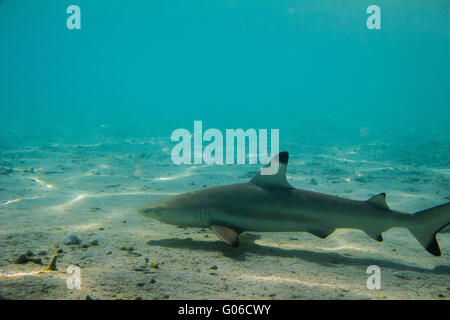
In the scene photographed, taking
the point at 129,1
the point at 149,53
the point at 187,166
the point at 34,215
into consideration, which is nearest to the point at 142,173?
the point at 187,166

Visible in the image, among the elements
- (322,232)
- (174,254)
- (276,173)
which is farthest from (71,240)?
(322,232)

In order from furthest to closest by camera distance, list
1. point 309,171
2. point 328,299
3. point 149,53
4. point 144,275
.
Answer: point 149,53, point 309,171, point 144,275, point 328,299

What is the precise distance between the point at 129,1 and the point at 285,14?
69.0 m

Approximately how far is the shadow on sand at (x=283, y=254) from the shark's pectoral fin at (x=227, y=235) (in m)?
0.27

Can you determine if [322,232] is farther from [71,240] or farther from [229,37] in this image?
[229,37]

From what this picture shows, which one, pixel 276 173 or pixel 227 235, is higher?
pixel 276 173

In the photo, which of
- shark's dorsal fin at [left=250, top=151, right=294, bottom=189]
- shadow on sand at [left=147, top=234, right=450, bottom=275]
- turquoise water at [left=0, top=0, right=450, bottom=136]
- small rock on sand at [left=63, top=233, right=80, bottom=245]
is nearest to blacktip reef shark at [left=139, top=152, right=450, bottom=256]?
shark's dorsal fin at [left=250, top=151, right=294, bottom=189]

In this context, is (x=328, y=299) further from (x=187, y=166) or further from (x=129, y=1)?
(x=129, y=1)

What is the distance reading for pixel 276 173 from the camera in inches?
163

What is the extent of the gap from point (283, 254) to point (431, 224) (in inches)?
84.4

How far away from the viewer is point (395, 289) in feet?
9.20

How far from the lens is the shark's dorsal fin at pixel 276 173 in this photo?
4109 millimetres

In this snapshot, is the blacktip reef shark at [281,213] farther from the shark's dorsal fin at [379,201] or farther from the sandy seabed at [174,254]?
the sandy seabed at [174,254]

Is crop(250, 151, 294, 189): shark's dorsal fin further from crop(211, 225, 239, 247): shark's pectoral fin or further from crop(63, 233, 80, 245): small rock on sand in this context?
crop(63, 233, 80, 245): small rock on sand
